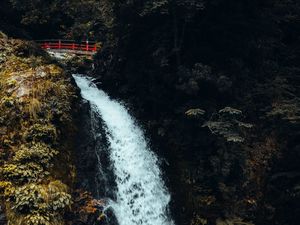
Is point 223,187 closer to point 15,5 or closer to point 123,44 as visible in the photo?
point 123,44

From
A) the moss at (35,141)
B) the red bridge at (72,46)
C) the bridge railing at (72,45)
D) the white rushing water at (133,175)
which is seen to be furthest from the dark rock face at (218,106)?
the bridge railing at (72,45)

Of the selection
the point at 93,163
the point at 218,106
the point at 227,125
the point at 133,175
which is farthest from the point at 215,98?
the point at 93,163

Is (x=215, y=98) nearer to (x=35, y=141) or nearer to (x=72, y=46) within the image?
(x=35, y=141)

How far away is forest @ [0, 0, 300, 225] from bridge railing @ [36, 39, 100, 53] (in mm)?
9570

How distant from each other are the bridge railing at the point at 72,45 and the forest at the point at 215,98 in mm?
9570

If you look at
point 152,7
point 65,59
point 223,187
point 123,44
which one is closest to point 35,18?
point 65,59

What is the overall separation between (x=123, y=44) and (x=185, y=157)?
663 cm

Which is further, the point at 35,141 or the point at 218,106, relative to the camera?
the point at 218,106

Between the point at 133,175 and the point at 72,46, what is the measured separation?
17.1 m

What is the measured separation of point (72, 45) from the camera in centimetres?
3272

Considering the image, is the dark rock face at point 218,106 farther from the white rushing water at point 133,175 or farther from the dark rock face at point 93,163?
the dark rock face at point 93,163

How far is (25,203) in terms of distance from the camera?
13344 millimetres

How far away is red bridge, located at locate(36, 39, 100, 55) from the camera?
31.7 metres

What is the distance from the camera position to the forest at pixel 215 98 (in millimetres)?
18922
